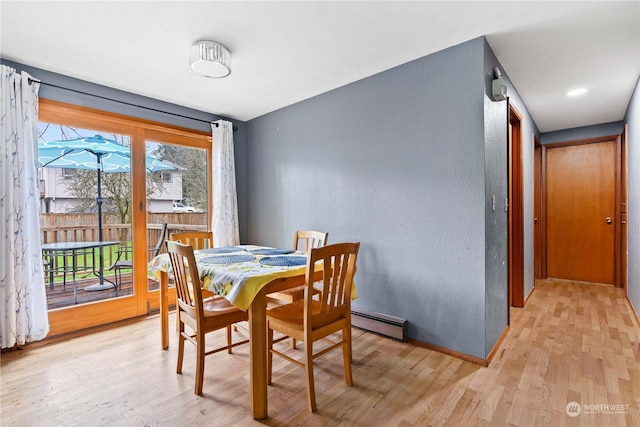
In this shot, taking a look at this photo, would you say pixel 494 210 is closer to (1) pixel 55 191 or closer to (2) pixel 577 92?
(2) pixel 577 92

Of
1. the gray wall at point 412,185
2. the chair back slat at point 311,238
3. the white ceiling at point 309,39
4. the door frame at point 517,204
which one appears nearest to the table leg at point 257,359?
the chair back slat at point 311,238

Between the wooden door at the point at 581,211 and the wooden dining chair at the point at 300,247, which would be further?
the wooden door at the point at 581,211

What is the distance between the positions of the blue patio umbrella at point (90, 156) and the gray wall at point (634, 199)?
16.1 feet

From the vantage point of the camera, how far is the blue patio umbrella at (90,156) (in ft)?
8.79

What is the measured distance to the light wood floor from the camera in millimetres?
1605

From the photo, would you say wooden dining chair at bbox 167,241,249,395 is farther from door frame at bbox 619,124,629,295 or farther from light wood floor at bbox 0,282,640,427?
door frame at bbox 619,124,629,295

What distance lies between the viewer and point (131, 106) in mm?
3074

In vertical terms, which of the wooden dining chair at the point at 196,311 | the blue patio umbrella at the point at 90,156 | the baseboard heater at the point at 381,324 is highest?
the blue patio umbrella at the point at 90,156

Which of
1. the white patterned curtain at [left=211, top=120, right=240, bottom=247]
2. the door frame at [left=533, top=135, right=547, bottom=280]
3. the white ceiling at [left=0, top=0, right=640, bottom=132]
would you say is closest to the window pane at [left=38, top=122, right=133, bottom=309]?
the white ceiling at [left=0, top=0, right=640, bottom=132]

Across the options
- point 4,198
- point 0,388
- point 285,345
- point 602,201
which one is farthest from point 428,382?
point 602,201

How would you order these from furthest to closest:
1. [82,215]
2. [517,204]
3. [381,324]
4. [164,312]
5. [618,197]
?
1. [618,197]
2. [517,204]
3. [82,215]
4. [381,324]
5. [164,312]

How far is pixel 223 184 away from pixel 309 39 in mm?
2119

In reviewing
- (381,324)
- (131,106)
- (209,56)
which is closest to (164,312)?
(381,324)

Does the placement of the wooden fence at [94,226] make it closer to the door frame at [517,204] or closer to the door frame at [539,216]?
the door frame at [517,204]
